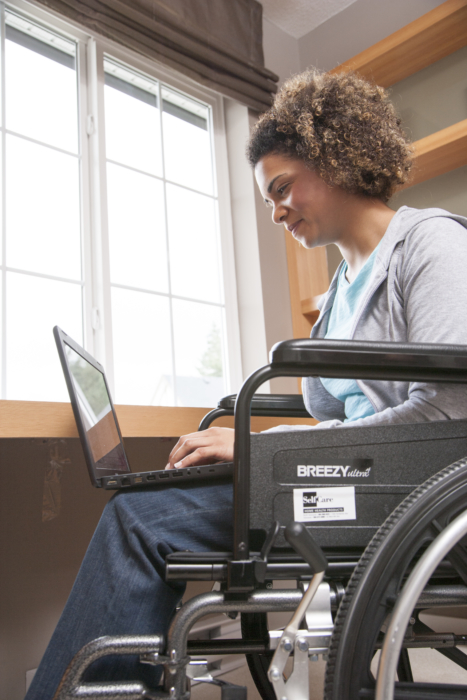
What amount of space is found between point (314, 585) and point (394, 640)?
9 centimetres

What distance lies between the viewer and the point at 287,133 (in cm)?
122

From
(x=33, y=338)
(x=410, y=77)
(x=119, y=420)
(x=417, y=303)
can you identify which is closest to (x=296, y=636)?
(x=417, y=303)

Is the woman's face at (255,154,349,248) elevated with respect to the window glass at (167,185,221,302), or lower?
lower

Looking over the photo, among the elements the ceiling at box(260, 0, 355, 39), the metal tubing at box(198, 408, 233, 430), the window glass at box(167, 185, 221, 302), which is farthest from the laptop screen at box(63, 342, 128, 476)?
the ceiling at box(260, 0, 355, 39)

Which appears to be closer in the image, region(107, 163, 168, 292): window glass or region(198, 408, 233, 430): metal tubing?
region(198, 408, 233, 430): metal tubing

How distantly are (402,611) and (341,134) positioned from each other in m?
0.95

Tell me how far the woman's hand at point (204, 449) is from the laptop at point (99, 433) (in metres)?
0.02

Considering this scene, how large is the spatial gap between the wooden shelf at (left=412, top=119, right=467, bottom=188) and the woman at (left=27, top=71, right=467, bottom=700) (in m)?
1.06

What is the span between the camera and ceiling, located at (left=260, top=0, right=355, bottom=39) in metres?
2.84

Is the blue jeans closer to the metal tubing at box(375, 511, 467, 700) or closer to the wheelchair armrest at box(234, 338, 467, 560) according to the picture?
the wheelchair armrest at box(234, 338, 467, 560)

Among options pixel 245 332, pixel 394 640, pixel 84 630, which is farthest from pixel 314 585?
pixel 245 332

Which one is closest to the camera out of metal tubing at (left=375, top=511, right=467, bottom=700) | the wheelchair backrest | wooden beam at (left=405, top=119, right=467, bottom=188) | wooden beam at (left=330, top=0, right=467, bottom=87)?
metal tubing at (left=375, top=511, right=467, bottom=700)

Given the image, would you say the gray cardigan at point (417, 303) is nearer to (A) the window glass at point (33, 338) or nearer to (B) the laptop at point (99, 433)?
(B) the laptop at point (99, 433)

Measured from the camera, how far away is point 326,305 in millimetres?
1293
